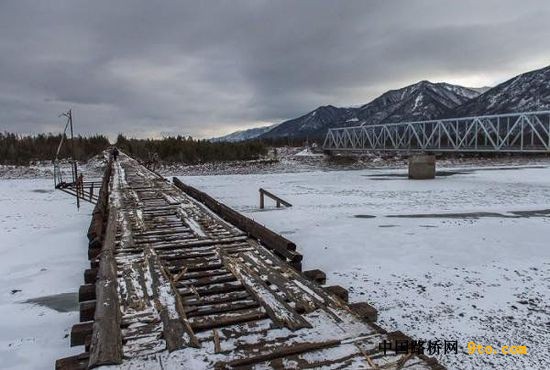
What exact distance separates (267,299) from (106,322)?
174 centimetres

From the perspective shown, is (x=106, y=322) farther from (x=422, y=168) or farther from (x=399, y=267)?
(x=422, y=168)

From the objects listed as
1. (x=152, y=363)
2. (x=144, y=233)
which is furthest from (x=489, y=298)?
(x=144, y=233)

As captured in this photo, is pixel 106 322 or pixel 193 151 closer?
pixel 106 322

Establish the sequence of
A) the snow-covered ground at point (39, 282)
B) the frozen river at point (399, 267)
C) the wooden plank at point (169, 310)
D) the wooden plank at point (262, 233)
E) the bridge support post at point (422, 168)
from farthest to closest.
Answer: the bridge support post at point (422, 168), the wooden plank at point (262, 233), the frozen river at point (399, 267), the snow-covered ground at point (39, 282), the wooden plank at point (169, 310)

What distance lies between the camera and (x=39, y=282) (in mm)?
8234

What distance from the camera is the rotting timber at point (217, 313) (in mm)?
3648

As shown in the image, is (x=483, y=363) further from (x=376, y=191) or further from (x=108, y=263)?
(x=376, y=191)

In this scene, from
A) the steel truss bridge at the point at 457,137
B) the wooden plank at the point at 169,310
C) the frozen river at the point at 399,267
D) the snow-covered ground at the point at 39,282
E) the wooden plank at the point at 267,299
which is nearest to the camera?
the wooden plank at the point at 169,310

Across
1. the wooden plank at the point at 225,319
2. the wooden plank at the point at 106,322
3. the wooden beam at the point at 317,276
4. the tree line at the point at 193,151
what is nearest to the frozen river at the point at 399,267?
the wooden plank at the point at 106,322

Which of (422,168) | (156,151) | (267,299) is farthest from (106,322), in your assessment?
(156,151)

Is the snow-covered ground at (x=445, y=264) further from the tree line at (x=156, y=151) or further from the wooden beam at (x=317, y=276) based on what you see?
the tree line at (x=156, y=151)

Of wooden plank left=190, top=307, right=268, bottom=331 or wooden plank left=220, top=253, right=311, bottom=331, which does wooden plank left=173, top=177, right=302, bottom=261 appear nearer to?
wooden plank left=220, top=253, right=311, bottom=331

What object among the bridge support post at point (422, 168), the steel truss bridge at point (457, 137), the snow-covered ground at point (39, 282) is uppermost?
the steel truss bridge at point (457, 137)

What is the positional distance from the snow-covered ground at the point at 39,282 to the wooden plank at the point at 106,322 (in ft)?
3.12
